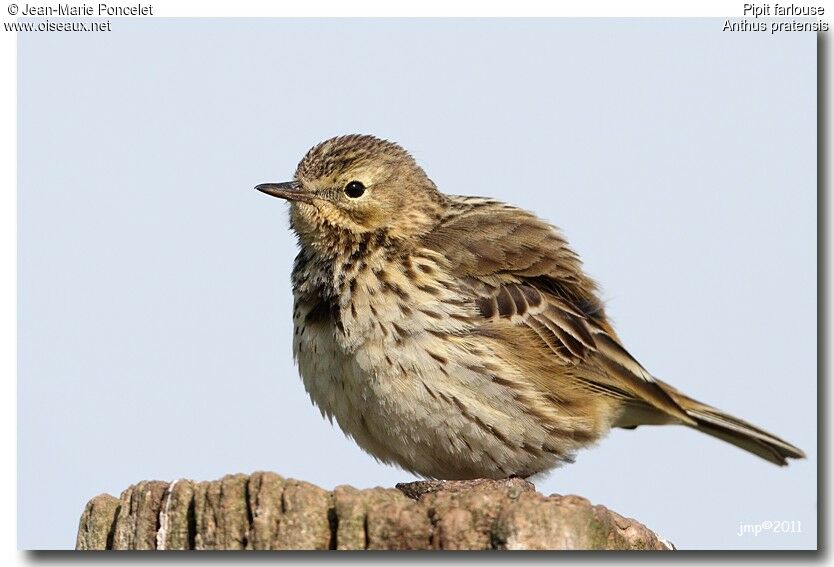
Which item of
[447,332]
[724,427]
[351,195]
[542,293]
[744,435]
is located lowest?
[744,435]

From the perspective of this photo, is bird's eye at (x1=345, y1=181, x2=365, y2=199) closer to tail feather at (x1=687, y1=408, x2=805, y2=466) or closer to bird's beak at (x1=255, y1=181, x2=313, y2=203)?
bird's beak at (x1=255, y1=181, x2=313, y2=203)

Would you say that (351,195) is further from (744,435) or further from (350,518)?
(350,518)

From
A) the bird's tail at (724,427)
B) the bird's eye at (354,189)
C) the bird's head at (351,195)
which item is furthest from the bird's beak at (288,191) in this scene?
the bird's tail at (724,427)

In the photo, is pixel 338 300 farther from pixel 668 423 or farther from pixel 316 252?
pixel 668 423

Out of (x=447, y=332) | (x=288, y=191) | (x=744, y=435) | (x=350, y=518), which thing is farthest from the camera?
(x=744, y=435)

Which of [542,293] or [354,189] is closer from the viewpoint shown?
[542,293]

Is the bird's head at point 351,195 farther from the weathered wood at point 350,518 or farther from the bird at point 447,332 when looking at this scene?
the weathered wood at point 350,518

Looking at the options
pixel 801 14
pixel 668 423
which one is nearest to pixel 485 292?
pixel 668 423

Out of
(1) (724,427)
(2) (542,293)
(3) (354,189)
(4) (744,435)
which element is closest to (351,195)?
(3) (354,189)
